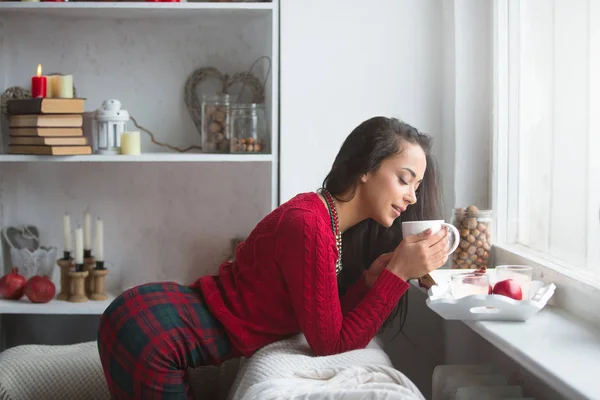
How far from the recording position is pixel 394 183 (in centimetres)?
175

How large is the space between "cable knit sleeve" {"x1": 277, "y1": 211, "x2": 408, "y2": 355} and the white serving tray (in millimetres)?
126

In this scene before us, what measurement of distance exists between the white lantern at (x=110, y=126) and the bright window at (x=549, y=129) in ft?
3.62

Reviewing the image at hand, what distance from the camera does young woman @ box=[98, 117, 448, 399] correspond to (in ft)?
5.35

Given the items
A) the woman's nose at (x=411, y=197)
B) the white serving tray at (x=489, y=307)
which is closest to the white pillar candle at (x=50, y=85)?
the woman's nose at (x=411, y=197)

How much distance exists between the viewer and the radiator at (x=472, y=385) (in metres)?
1.53

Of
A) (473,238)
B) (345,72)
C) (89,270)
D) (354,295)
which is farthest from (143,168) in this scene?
(473,238)

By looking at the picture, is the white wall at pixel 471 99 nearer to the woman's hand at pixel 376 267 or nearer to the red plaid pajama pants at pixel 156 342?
the woman's hand at pixel 376 267

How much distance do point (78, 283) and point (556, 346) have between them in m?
1.56

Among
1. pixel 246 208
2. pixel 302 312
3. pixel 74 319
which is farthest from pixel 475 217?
pixel 74 319

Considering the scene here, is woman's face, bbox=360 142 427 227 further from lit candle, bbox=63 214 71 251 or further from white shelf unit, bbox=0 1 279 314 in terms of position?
lit candle, bbox=63 214 71 251

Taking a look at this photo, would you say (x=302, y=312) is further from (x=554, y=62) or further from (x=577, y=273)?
A: (x=554, y=62)

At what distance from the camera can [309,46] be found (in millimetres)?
2355

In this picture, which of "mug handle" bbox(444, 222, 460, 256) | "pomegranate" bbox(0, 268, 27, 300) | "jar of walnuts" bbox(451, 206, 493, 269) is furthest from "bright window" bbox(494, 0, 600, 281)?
"pomegranate" bbox(0, 268, 27, 300)

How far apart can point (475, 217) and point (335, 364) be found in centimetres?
68
